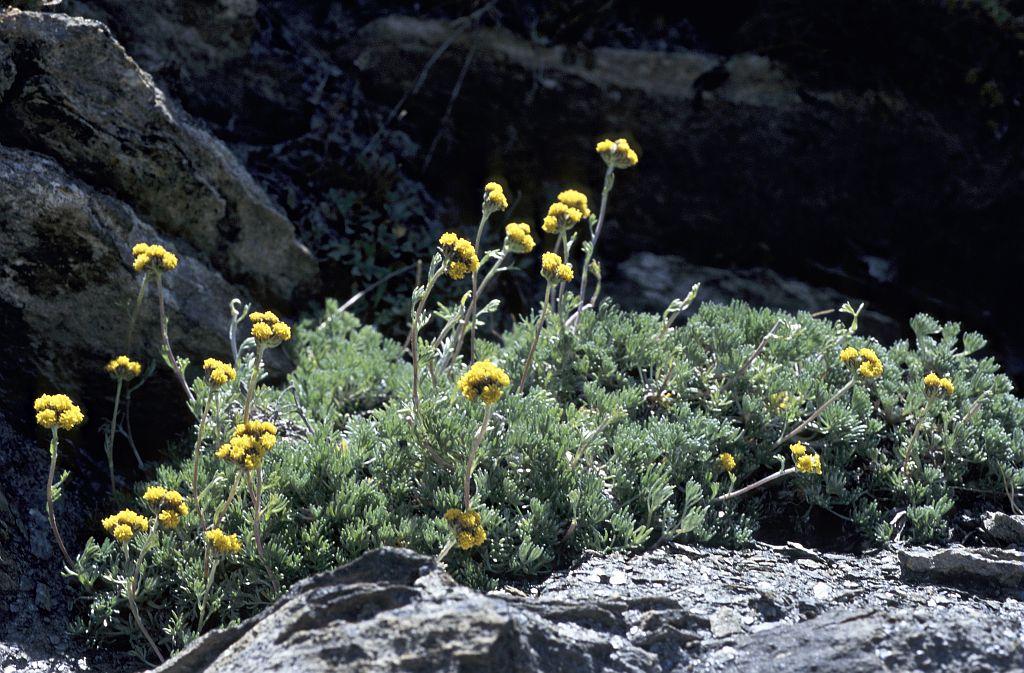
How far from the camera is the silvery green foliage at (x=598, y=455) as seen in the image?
4047 mm

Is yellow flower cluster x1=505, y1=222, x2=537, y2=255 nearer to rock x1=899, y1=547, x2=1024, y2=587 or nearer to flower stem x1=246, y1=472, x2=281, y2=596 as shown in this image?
flower stem x1=246, y1=472, x2=281, y2=596

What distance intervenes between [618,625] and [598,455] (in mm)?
1164

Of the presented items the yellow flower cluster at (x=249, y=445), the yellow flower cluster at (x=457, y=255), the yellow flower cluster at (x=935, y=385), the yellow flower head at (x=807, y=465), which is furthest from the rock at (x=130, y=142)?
the yellow flower cluster at (x=935, y=385)

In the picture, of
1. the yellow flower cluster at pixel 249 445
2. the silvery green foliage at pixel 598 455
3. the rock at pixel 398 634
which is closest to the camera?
the rock at pixel 398 634

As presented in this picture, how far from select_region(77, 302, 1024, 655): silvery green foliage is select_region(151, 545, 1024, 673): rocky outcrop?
0.36 meters

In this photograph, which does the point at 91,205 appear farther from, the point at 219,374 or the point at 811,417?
the point at 811,417

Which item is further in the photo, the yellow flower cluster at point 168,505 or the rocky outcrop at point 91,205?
the rocky outcrop at point 91,205

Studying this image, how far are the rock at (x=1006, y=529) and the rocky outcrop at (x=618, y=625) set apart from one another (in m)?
0.55

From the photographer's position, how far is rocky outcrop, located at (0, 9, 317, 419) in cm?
483

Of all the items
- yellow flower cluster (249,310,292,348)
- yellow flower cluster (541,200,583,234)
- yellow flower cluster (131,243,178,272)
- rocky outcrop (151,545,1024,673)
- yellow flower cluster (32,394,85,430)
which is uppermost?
yellow flower cluster (541,200,583,234)

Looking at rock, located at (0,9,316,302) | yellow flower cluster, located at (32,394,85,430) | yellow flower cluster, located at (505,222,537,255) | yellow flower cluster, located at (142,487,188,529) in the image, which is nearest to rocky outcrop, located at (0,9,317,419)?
rock, located at (0,9,316,302)

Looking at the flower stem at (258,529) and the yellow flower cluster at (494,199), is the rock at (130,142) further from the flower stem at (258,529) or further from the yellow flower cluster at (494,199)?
the flower stem at (258,529)

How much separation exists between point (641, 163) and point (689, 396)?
3.08 meters

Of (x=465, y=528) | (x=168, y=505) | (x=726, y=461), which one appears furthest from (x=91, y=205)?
(x=726, y=461)
